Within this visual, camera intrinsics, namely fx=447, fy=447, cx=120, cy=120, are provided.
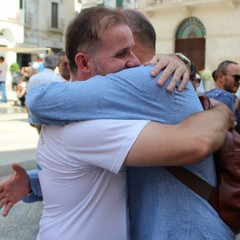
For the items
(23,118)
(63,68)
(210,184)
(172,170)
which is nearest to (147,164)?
(172,170)

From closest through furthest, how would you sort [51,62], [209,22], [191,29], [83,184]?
[83,184], [51,62], [209,22], [191,29]

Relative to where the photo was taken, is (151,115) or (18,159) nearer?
(151,115)

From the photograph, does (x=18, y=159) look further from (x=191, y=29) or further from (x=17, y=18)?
(x=17, y=18)

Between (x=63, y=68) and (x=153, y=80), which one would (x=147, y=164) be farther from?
(x=63, y=68)

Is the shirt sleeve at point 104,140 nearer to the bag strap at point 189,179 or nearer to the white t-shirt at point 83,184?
the white t-shirt at point 83,184

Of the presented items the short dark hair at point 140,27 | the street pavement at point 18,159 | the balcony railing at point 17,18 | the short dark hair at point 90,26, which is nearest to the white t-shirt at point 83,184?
the short dark hair at point 90,26

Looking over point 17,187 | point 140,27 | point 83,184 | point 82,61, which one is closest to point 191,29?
point 140,27

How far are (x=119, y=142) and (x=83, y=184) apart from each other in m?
0.20

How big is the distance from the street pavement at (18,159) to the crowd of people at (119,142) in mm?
2664

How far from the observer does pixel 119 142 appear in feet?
3.71

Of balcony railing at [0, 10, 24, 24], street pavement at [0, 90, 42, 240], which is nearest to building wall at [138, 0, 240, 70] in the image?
street pavement at [0, 90, 42, 240]

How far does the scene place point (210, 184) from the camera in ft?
3.97

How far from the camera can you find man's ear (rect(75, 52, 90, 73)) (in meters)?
1.33

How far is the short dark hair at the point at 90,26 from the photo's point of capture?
128 centimetres
